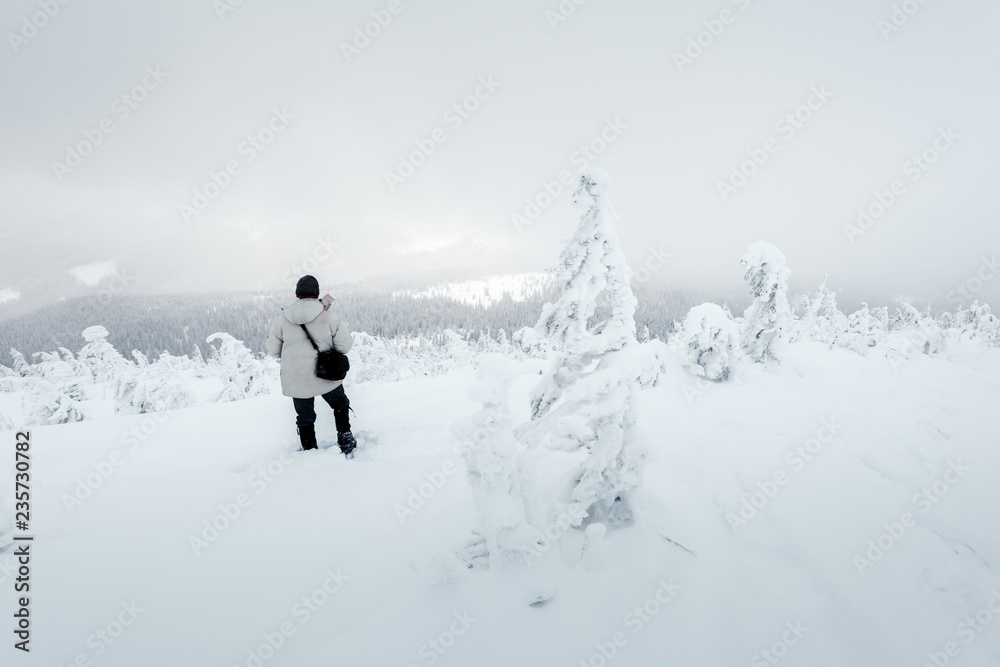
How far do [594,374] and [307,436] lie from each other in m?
3.89

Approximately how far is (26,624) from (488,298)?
188m

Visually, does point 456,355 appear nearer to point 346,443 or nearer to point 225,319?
point 346,443

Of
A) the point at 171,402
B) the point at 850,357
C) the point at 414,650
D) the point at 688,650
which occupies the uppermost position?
the point at 414,650

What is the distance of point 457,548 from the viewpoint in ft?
10.1

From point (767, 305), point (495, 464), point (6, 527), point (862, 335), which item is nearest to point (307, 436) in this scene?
point (6, 527)

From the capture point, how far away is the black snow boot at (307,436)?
187 inches

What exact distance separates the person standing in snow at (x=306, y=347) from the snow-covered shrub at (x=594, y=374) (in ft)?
8.55

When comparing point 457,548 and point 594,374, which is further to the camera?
point 594,374

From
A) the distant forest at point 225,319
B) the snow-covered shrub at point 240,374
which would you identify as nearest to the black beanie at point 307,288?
the snow-covered shrub at point 240,374

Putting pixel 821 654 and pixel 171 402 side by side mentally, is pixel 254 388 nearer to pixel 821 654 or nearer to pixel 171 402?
pixel 171 402

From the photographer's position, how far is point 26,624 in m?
2.38

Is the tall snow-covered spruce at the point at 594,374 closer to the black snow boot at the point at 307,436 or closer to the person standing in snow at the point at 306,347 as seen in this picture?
the person standing in snow at the point at 306,347

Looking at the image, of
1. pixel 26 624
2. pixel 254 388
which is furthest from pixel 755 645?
pixel 254 388

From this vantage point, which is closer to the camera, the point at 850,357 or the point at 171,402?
the point at 850,357
